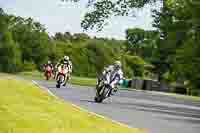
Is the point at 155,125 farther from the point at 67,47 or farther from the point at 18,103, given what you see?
the point at 67,47

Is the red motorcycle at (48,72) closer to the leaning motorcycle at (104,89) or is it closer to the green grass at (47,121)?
the leaning motorcycle at (104,89)

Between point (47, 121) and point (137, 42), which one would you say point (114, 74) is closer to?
point (47, 121)

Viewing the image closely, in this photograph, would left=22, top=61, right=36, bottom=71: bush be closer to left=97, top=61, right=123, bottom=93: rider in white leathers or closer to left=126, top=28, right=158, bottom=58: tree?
left=126, top=28, right=158, bottom=58: tree

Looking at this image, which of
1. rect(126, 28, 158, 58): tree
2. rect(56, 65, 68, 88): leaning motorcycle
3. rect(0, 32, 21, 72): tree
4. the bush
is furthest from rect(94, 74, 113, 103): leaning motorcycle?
rect(126, 28, 158, 58): tree

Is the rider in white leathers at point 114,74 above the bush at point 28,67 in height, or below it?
above

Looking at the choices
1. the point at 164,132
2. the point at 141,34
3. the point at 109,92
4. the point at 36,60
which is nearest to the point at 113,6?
the point at 109,92

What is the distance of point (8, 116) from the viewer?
1343 cm

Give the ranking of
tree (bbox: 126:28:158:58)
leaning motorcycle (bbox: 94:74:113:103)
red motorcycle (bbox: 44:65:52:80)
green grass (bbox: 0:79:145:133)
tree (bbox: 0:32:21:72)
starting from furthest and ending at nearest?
1. tree (bbox: 126:28:158:58)
2. tree (bbox: 0:32:21:72)
3. red motorcycle (bbox: 44:65:52:80)
4. leaning motorcycle (bbox: 94:74:113:103)
5. green grass (bbox: 0:79:145:133)

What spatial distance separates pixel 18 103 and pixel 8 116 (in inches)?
141

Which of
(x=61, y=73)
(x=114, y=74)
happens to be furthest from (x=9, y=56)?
(x=114, y=74)

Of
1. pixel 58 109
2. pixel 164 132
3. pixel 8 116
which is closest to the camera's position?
pixel 8 116

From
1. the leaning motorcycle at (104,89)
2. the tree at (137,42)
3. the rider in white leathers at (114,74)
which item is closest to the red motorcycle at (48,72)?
the rider in white leathers at (114,74)

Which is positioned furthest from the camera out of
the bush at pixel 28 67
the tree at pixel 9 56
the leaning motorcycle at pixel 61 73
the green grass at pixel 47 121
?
the bush at pixel 28 67

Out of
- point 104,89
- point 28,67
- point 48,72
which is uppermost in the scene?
point 104,89
